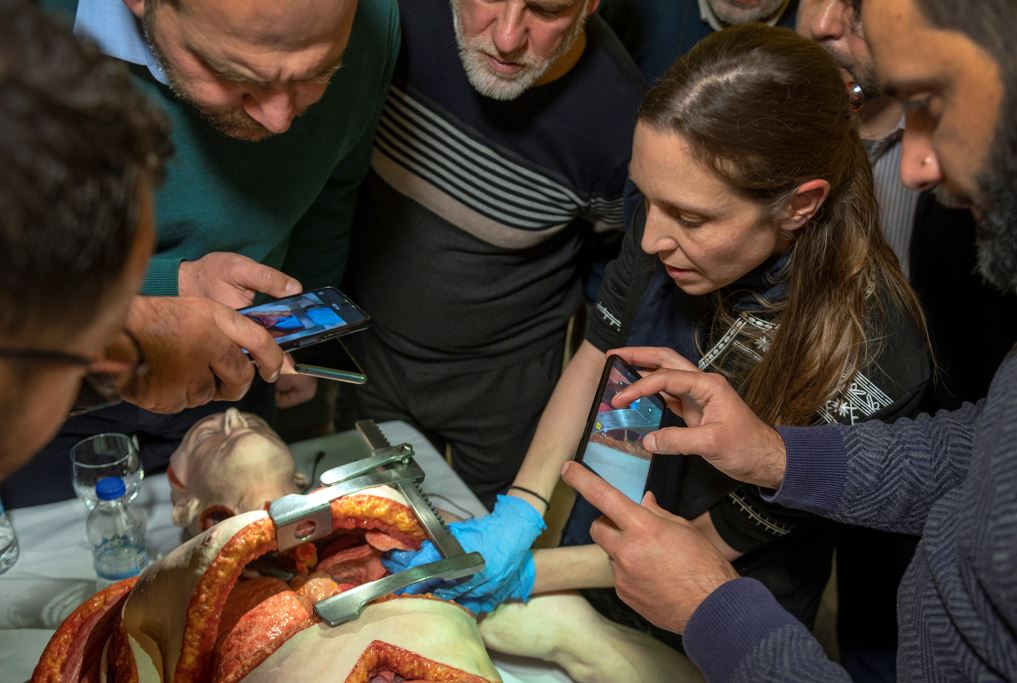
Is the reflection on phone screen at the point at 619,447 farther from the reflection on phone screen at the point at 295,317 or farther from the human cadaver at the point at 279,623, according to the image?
the reflection on phone screen at the point at 295,317

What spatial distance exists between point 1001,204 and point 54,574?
Answer: 1493mm

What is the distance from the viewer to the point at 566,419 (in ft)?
5.73

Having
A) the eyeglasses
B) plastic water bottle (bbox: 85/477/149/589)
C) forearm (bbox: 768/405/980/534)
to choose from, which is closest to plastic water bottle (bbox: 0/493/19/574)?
plastic water bottle (bbox: 85/477/149/589)

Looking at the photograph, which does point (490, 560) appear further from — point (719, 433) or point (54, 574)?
point (54, 574)

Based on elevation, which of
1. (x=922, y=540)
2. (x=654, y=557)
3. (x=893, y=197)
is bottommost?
(x=654, y=557)

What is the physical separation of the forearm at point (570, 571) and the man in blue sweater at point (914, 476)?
0.17m

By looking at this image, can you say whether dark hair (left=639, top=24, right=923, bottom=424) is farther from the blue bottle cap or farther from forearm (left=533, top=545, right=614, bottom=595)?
the blue bottle cap

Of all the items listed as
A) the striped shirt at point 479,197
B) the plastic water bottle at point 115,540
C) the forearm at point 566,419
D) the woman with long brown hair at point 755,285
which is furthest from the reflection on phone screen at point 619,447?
the plastic water bottle at point 115,540

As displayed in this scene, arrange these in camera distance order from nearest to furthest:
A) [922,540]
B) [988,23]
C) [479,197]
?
1. [988,23]
2. [922,540]
3. [479,197]

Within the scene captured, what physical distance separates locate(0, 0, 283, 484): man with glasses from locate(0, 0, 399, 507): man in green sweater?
0.58 metres

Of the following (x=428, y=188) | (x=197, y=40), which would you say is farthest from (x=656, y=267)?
(x=197, y=40)

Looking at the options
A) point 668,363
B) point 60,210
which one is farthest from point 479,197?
point 60,210

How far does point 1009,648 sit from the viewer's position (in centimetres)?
82

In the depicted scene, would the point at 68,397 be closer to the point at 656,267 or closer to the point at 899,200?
the point at 656,267
